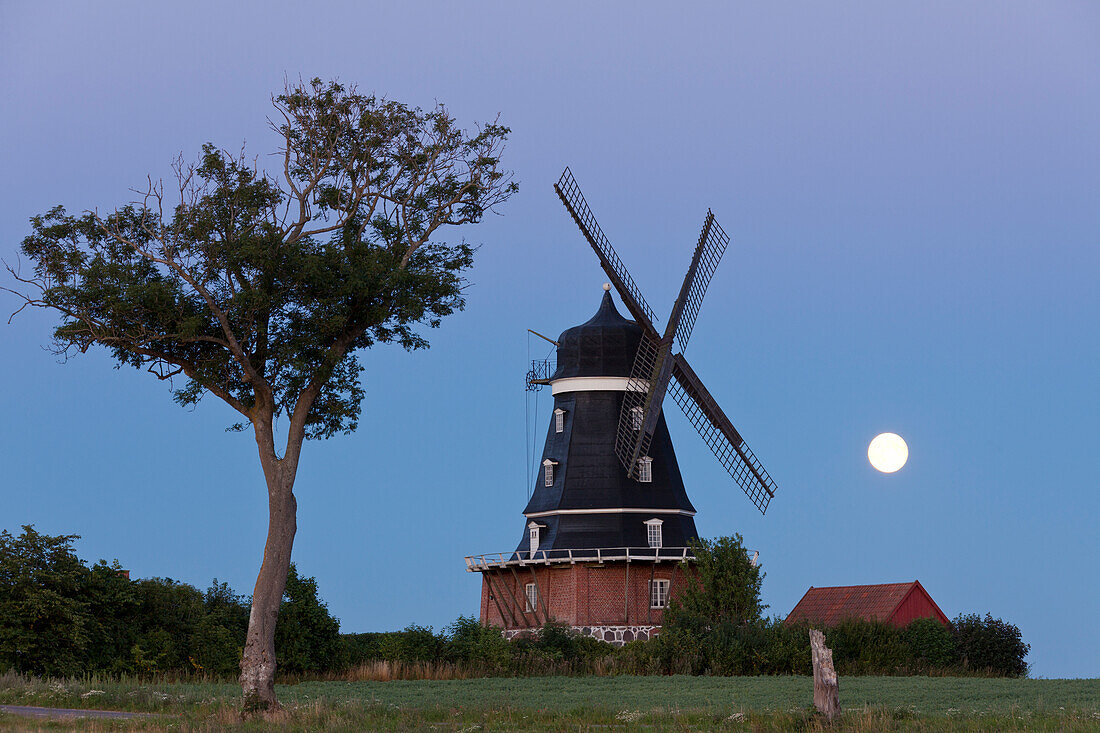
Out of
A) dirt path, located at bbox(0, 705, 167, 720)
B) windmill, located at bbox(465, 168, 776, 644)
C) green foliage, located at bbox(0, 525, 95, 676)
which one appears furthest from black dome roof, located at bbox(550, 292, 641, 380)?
dirt path, located at bbox(0, 705, 167, 720)

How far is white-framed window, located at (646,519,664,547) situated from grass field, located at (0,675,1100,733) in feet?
37.0

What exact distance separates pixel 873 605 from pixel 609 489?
1220cm

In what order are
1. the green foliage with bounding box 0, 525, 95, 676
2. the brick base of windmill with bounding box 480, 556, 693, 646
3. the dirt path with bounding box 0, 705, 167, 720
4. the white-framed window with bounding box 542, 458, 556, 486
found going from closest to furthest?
1. the dirt path with bounding box 0, 705, 167, 720
2. the green foliage with bounding box 0, 525, 95, 676
3. the brick base of windmill with bounding box 480, 556, 693, 646
4. the white-framed window with bounding box 542, 458, 556, 486

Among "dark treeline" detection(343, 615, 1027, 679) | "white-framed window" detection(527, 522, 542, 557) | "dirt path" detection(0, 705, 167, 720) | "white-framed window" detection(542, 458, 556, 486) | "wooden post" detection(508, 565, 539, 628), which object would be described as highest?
"white-framed window" detection(542, 458, 556, 486)

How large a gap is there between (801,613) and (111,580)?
28574mm

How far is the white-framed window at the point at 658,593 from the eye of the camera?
147ft

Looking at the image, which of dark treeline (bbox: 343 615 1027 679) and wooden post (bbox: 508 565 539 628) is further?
wooden post (bbox: 508 565 539 628)

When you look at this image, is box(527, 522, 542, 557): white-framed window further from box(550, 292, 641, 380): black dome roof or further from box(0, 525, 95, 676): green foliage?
box(0, 525, 95, 676): green foliage

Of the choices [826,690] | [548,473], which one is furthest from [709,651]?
[826,690]

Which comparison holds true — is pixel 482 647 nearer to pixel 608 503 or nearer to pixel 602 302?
pixel 608 503

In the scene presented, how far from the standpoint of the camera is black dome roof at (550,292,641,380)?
47.3 m

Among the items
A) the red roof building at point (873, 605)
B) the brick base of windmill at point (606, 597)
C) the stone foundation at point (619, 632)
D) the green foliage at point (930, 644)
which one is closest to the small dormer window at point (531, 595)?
the brick base of windmill at point (606, 597)

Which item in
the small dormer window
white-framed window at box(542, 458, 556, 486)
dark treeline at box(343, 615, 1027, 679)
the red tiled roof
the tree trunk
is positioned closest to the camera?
the tree trunk

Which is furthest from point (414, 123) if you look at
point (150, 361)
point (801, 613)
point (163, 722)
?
point (801, 613)
